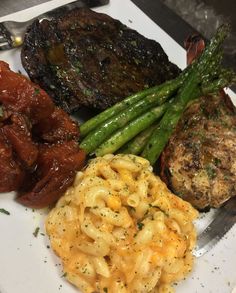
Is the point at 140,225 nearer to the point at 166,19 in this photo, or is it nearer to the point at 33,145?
the point at 33,145

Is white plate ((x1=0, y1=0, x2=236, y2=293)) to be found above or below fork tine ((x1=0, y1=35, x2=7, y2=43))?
below

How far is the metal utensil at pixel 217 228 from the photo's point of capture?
337 centimetres

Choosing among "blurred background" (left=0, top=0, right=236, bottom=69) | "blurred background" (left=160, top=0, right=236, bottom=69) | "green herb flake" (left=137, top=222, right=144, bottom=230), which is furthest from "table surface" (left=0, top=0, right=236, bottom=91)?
"green herb flake" (left=137, top=222, right=144, bottom=230)

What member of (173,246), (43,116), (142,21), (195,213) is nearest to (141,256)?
(173,246)

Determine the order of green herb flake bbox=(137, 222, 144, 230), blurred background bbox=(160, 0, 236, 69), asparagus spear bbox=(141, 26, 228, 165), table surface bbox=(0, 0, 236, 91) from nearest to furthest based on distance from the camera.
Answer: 1. green herb flake bbox=(137, 222, 144, 230)
2. asparagus spear bbox=(141, 26, 228, 165)
3. table surface bbox=(0, 0, 236, 91)
4. blurred background bbox=(160, 0, 236, 69)

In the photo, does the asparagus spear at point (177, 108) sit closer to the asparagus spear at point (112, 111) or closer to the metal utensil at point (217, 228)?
the asparagus spear at point (112, 111)

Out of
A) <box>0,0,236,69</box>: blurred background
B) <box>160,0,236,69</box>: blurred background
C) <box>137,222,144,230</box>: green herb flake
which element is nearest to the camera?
<box>137,222,144,230</box>: green herb flake

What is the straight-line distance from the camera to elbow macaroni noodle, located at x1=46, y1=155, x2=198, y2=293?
2.82 meters

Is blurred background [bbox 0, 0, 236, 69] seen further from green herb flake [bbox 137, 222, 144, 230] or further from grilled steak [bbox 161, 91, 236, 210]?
green herb flake [bbox 137, 222, 144, 230]

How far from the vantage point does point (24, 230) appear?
2.89 meters

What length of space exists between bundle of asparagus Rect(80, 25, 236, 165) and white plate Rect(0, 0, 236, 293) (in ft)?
2.16

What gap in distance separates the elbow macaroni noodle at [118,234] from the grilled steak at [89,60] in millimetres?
625

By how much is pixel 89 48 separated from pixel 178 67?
91cm

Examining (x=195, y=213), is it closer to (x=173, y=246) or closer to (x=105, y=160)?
(x=173, y=246)
